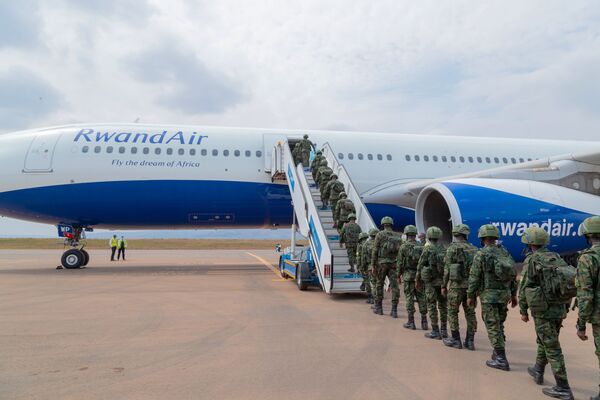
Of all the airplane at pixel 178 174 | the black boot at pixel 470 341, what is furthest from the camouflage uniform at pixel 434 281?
the airplane at pixel 178 174

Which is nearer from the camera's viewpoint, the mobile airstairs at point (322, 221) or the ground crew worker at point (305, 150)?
the mobile airstairs at point (322, 221)

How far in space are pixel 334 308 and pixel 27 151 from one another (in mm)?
10204

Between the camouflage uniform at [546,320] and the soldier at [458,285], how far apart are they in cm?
109

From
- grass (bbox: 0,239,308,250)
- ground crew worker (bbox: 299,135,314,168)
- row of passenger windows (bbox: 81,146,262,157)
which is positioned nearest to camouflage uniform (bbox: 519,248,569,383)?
ground crew worker (bbox: 299,135,314,168)

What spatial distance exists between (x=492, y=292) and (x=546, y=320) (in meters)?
0.72

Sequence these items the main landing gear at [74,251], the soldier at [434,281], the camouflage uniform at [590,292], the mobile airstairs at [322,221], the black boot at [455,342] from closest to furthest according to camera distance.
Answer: the camouflage uniform at [590,292]
the black boot at [455,342]
the soldier at [434,281]
the mobile airstairs at [322,221]
the main landing gear at [74,251]

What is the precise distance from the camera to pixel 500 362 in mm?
4418

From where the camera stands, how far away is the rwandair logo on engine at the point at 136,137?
12.5 m

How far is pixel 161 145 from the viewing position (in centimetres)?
1255

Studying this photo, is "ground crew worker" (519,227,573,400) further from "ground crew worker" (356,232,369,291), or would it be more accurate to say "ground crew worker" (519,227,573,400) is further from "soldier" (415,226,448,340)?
"ground crew worker" (356,232,369,291)

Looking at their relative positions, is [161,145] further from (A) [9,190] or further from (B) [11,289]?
(B) [11,289]

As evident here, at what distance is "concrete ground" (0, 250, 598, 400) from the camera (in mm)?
3771

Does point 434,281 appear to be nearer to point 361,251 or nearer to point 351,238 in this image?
point 361,251

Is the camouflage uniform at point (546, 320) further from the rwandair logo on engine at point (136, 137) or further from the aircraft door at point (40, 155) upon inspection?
the aircraft door at point (40, 155)
